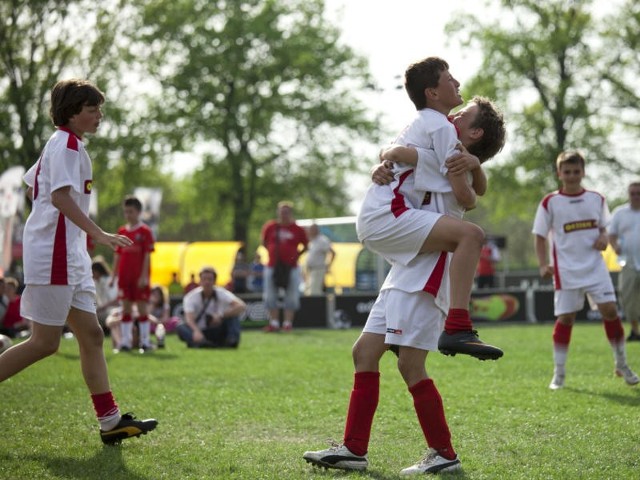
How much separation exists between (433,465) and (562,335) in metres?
4.64

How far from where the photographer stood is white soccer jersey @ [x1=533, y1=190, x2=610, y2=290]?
9367mm

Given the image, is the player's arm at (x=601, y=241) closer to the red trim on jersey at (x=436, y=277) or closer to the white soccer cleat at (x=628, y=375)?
the white soccer cleat at (x=628, y=375)

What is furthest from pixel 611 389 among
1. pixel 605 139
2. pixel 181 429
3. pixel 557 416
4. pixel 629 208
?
pixel 605 139

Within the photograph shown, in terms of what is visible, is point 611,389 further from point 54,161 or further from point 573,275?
point 54,161

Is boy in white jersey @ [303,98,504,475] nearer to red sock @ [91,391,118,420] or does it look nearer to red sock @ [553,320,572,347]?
red sock @ [91,391,118,420]

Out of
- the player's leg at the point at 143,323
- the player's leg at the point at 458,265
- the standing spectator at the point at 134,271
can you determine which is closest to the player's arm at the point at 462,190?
the player's leg at the point at 458,265

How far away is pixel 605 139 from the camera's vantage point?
134 feet

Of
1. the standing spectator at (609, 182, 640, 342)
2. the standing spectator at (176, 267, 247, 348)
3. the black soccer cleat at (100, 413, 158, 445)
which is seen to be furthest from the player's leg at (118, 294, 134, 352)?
the black soccer cleat at (100, 413, 158, 445)

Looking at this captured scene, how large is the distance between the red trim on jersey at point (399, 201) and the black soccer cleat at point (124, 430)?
215 centimetres

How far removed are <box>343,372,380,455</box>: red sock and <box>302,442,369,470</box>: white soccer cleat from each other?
1.2 inches

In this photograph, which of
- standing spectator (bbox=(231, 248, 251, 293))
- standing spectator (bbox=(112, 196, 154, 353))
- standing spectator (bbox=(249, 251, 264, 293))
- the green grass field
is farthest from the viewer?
standing spectator (bbox=(249, 251, 264, 293))

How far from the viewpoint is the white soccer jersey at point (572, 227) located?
9.37 metres

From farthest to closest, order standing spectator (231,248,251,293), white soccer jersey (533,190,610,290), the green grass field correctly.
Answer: standing spectator (231,248,251,293) → white soccer jersey (533,190,610,290) → the green grass field

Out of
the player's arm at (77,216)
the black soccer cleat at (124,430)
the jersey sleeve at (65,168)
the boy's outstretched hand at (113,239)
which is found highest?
the jersey sleeve at (65,168)
